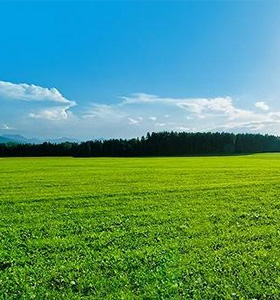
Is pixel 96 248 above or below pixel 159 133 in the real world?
below

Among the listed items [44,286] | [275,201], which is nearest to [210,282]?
[44,286]

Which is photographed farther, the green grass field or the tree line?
the tree line

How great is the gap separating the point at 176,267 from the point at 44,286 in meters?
4.03

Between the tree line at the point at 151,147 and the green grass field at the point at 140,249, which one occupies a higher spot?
the tree line at the point at 151,147

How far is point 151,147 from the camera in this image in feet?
495

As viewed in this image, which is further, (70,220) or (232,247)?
(70,220)

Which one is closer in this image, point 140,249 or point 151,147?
point 140,249

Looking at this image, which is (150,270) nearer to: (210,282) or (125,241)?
(210,282)

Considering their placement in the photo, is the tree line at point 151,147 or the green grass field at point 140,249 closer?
the green grass field at point 140,249

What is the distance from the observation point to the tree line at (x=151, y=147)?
14825cm

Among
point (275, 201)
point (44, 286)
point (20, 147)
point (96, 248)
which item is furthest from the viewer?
point (20, 147)

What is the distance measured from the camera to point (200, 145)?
155500mm

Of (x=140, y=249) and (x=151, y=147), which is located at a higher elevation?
(x=151, y=147)

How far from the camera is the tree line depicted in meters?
148
